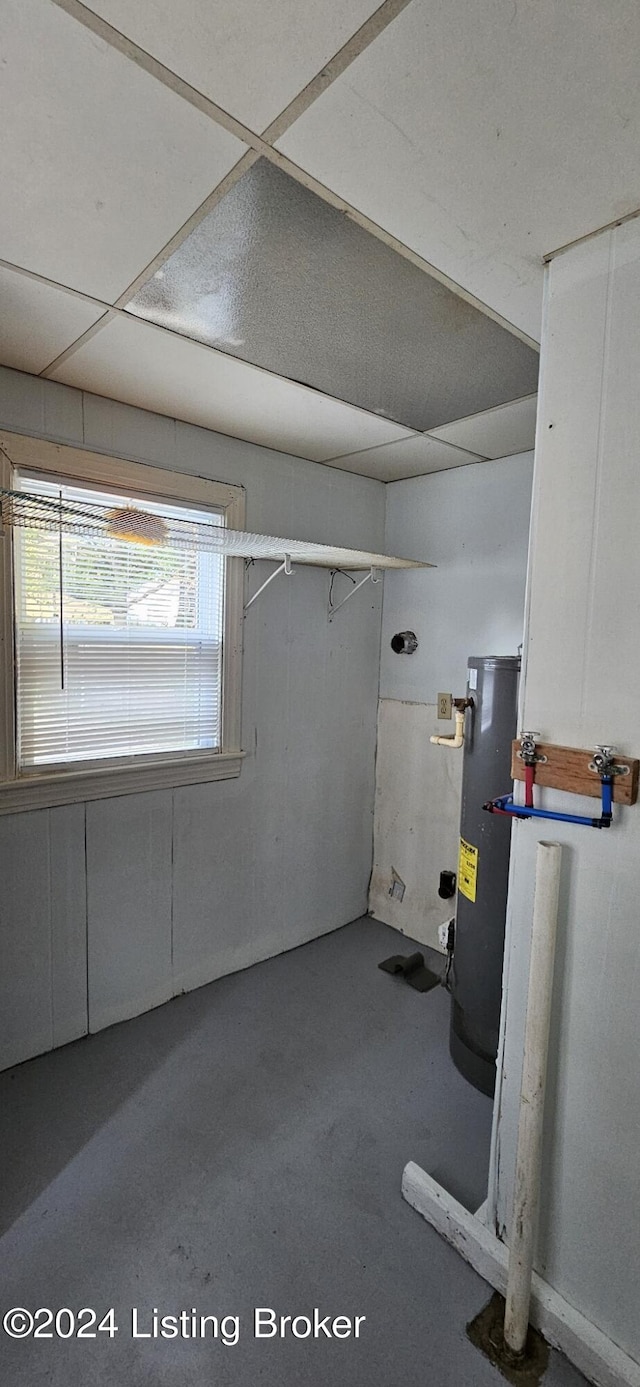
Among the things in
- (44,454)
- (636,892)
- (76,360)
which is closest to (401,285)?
(76,360)

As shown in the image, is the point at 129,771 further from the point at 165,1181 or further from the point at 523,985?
the point at 523,985

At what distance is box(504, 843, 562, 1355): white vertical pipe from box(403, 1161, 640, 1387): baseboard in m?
0.06

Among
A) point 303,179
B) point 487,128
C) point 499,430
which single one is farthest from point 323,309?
point 499,430

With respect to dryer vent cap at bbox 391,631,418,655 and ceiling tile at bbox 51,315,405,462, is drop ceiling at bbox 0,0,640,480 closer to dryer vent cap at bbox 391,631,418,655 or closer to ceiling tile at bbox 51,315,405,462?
ceiling tile at bbox 51,315,405,462

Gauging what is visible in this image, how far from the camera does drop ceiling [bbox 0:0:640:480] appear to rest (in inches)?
31.7

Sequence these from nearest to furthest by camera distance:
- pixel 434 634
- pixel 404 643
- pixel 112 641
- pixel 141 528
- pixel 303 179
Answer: pixel 303 179
pixel 141 528
pixel 112 641
pixel 434 634
pixel 404 643

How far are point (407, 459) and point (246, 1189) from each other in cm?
270

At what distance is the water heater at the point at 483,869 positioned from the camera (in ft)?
6.31

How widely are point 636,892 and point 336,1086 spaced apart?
55.1 inches

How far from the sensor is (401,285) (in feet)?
4.47

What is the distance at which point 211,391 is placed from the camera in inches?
77.7

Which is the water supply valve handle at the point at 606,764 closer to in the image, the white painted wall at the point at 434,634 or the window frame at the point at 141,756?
the white painted wall at the point at 434,634

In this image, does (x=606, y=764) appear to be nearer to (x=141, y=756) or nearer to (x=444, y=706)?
(x=444, y=706)

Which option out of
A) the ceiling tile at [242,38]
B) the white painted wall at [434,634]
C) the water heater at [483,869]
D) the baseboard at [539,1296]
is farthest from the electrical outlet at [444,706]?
the ceiling tile at [242,38]
